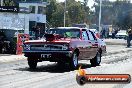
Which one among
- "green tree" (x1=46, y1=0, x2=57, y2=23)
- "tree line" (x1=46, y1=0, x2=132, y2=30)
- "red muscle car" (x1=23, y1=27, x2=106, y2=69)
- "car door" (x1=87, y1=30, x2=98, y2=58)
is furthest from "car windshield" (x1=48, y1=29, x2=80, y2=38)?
"green tree" (x1=46, y1=0, x2=57, y2=23)

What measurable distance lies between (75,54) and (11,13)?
1515 centimetres

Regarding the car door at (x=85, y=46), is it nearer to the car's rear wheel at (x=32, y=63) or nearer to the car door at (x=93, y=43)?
the car door at (x=93, y=43)

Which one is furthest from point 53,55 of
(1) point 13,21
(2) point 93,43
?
(1) point 13,21

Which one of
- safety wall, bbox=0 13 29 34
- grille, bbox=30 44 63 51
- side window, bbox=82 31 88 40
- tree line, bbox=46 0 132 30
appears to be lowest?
grille, bbox=30 44 63 51

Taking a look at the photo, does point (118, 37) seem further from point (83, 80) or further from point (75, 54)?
point (83, 80)

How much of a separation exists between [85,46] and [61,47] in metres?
1.97

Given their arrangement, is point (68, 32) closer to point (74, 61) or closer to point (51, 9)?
point (74, 61)

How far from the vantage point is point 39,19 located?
51.9 m

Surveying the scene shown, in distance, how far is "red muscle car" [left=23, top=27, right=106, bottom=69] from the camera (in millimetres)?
13383

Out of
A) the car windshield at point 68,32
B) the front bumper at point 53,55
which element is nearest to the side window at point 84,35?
the car windshield at point 68,32

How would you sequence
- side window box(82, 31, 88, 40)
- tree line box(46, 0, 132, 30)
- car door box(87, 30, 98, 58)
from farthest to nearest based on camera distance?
tree line box(46, 0, 132, 30) → car door box(87, 30, 98, 58) → side window box(82, 31, 88, 40)

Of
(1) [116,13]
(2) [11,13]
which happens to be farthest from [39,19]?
(1) [116,13]

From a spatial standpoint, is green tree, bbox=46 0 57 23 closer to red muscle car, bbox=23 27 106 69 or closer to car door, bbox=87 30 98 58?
car door, bbox=87 30 98 58

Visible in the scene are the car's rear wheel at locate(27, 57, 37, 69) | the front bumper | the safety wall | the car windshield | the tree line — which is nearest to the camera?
the front bumper
